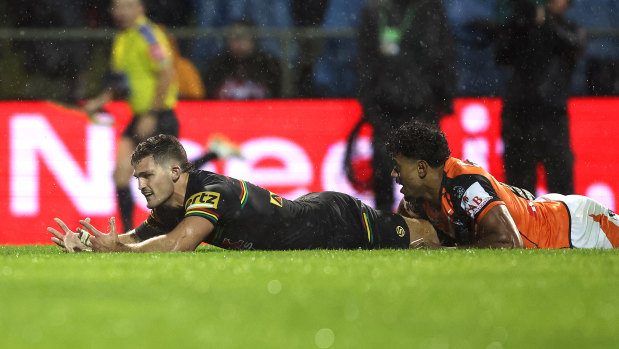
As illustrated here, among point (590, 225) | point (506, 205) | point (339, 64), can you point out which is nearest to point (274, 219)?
point (506, 205)

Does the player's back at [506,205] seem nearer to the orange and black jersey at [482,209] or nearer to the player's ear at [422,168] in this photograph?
the orange and black jersey at [482,209]

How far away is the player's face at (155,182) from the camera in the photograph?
5422 mm

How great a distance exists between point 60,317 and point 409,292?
116 cm

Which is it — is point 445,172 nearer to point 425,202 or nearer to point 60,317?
point 425,202

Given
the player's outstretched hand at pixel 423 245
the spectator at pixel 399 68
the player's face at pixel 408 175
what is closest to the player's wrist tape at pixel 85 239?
the player's face at pixel 408 175

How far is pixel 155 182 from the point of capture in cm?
542

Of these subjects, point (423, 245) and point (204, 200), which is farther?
point (423, 245)

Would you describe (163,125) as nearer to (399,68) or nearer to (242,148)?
(242,148)

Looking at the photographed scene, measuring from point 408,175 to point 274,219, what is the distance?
0.83 meters

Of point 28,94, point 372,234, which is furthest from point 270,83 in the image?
point 372,234

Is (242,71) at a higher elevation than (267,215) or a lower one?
higher

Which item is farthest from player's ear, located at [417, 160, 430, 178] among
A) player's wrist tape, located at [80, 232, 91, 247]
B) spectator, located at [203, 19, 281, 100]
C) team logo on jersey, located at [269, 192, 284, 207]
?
spectator, located at [203, 19, 281, 100]

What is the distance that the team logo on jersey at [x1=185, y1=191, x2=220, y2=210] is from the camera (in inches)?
204

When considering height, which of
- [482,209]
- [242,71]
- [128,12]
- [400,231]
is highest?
[128,12]
